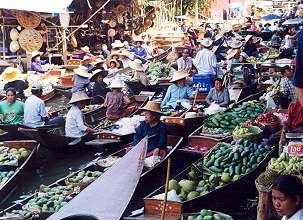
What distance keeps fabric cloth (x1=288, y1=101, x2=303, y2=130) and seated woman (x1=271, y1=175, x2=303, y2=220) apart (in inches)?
136

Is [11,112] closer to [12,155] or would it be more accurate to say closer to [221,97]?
[12,155]

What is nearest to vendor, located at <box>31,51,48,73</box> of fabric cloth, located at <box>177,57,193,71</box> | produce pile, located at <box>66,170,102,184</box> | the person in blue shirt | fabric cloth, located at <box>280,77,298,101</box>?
the person in blue shirt

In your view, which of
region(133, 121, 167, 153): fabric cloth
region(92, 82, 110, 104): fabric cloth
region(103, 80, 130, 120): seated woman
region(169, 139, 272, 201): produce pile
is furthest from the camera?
region(92, 82, 110, 104): fabric cloth

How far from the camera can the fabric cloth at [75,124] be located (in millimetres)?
8758

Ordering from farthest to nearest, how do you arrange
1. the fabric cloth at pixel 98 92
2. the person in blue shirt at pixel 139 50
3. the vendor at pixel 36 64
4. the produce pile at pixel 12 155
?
the person in blue shirt at pixel 139 50, the vendor at pixel 36 64, the fabric cloth at pixel 98 92, the produce pile at pixel 12 155

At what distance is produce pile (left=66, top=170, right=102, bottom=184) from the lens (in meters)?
6.60

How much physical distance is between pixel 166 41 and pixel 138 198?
17590mm

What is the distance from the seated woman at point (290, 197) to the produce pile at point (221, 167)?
2.66 meters

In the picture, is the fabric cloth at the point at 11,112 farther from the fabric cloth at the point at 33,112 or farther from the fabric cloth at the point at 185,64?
the fabric cloth at the point at 185,64

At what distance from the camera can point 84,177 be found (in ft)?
22.2

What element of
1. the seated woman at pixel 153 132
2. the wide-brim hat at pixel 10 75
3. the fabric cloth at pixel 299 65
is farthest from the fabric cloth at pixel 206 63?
the fabric cloth at pixel 299 65

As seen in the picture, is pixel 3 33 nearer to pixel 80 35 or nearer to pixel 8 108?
pixel 80 35

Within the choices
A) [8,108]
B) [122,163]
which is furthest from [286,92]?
[122,163]

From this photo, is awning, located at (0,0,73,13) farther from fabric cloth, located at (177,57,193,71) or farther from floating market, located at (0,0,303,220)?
fabric cloth, located at (177,57,193,71)
